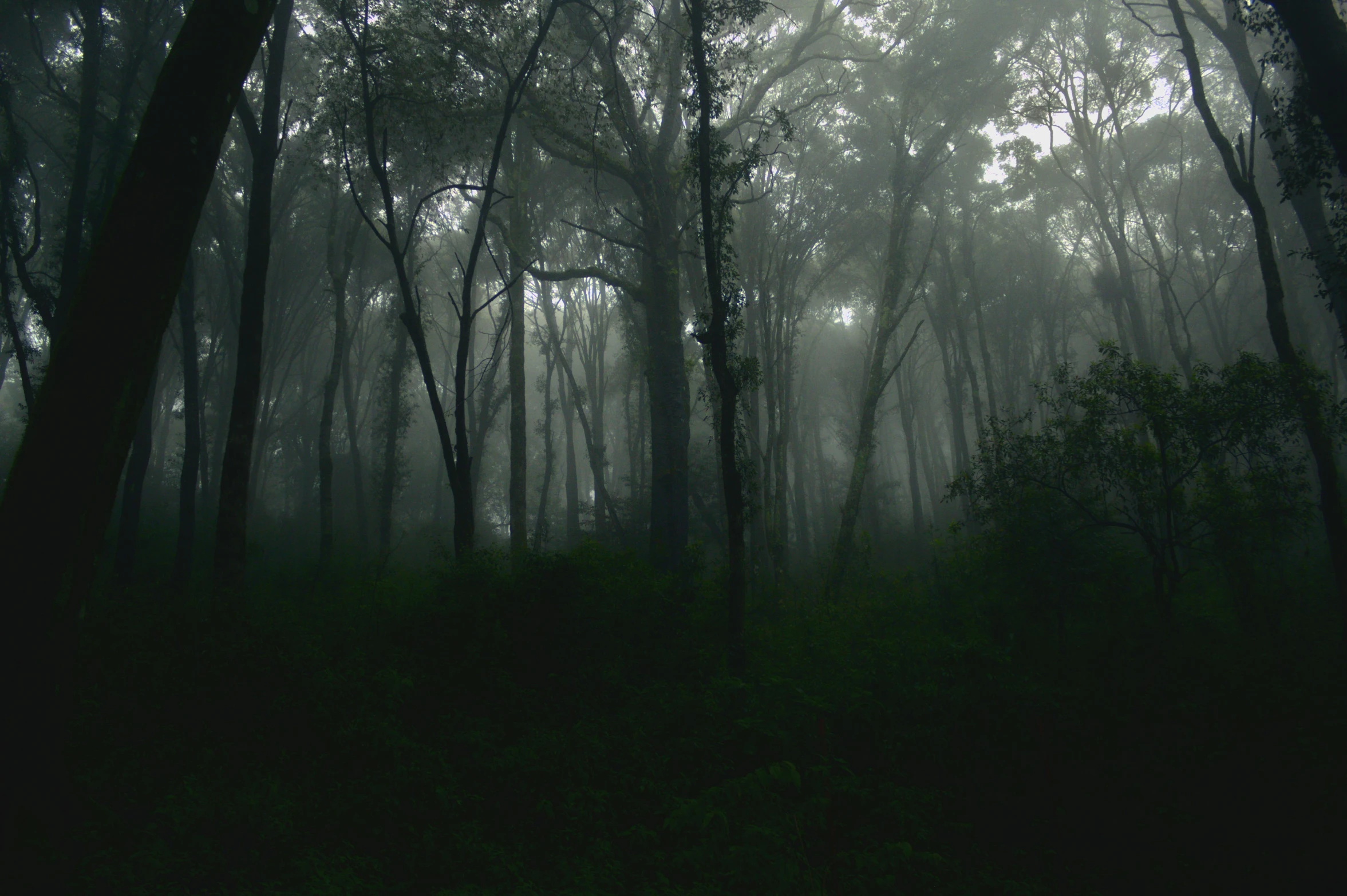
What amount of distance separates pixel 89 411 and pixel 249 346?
598cm

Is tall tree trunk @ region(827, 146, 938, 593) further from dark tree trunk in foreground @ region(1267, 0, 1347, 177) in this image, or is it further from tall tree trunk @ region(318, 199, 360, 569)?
tall tree trunk @ region(318, 199, 360, 569)

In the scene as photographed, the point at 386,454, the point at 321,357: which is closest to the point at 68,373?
the point at 386,454

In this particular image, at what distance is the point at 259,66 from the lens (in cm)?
1557

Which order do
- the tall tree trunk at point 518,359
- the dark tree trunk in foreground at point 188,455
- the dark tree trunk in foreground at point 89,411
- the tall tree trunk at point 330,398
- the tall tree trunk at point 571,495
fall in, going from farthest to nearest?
the tall tree trunk at point 571,495 < the tall tree trunk at point 518,359 < the tall tree trunk at point 330,398 < the dark tree trunk in foreground at point 188,455 < the dark tree trunk in foreground at point 89,411

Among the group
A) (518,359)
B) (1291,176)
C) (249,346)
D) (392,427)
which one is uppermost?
(518,359)

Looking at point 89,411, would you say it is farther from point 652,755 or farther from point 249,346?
point 249,346

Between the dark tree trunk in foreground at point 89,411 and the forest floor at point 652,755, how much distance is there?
621 millimetres

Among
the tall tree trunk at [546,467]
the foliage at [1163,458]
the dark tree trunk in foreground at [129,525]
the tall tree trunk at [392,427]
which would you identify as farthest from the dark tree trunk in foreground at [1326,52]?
the tall tree trunk at [392,427]

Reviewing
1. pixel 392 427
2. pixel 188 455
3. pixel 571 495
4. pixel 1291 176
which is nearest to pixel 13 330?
pixel 188 455

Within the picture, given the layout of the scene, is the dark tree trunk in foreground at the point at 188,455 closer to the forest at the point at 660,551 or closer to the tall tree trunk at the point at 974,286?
the forest at the point at 660,551

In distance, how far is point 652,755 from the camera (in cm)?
534

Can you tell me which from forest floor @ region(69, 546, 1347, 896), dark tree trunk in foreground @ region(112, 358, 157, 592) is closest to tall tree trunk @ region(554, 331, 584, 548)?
dark tree trunk in foreground @ region(112, 358, 157, 592)

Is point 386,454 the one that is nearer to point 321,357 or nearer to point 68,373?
point 68,373

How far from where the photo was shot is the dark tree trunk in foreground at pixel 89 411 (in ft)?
9.80
